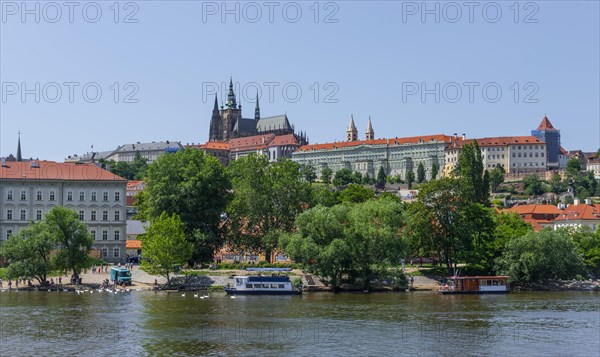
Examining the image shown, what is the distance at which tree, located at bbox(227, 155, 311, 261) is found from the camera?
92.4 metres

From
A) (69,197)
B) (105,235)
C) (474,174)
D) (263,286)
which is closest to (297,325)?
(263,286)

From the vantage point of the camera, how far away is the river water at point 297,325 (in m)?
44.6

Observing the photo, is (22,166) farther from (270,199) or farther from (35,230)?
(270,199)

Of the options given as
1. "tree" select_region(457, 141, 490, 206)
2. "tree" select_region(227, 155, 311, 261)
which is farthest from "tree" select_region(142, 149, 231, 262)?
"tree" select_region(457, 141, 490, 206)

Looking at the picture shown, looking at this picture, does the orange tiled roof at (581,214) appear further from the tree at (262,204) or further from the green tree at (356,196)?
the tree at (262,204)

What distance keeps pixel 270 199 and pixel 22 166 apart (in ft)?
89.6

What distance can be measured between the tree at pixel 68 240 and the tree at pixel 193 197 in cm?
1032

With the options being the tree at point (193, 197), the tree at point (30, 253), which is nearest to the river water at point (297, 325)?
the tree at point (30, 253)

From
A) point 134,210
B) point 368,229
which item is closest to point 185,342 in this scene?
point 368,229

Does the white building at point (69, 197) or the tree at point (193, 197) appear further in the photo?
the white building at point (69, 197)

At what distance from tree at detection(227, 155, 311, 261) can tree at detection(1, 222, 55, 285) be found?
817 inches

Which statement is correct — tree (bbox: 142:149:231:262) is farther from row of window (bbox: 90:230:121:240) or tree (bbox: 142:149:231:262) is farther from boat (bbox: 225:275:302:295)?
boat (bbox: 225:275:302:295)

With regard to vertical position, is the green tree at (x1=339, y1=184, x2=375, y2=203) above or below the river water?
above

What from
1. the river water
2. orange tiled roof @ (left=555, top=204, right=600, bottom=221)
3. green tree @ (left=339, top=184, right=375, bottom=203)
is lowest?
the river water
